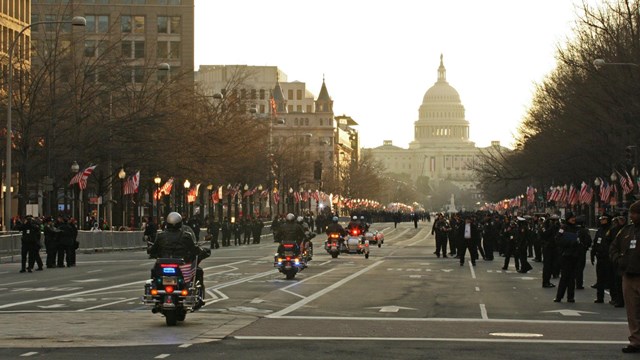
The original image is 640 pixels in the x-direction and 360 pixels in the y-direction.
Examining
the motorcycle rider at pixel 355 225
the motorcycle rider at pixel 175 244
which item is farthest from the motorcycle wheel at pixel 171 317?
the motorcycle rider at pixel 355 225

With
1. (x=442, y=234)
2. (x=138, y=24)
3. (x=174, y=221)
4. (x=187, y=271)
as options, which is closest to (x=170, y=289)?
(x=187, y=271)

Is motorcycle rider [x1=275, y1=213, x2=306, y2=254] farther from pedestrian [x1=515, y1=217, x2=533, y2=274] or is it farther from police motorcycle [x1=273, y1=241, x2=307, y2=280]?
pedestrian [x1=515, y1=217, x2=533, y2=274]

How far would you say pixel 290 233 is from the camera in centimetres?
3622

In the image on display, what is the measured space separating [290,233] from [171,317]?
16079 millimetres

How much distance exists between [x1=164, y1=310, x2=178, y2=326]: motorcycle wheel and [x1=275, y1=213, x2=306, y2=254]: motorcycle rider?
15591mm

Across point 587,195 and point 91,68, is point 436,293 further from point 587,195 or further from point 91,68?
point 587,195

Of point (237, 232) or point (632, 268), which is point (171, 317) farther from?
point (237, 232)

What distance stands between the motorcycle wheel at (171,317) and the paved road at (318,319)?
15 centimetres

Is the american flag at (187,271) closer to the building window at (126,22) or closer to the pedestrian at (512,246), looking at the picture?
the pedestrian at (512,246)

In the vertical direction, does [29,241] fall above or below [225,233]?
below

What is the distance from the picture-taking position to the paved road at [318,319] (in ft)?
55.9

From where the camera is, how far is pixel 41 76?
60.2 meters

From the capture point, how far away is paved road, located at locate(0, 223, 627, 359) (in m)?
17.0

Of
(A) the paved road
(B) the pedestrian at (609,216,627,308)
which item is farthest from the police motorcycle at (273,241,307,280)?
(B) the pedestrian at (609,216,627,308)
